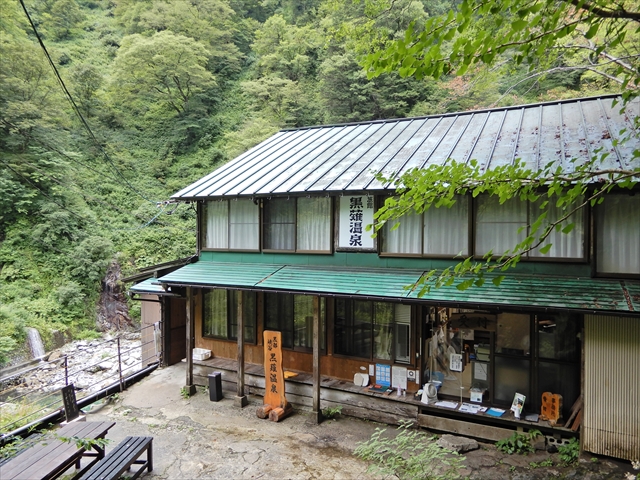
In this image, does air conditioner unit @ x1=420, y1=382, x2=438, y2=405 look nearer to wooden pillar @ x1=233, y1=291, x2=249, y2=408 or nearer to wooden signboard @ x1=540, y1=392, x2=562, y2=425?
wooden signboard @ x1=540, y1=392, x2=562, y2=425

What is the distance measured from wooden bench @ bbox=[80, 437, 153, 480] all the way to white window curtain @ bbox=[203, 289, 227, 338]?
4.85 metres

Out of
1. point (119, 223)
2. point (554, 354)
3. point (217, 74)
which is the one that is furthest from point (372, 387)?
point (217, 74)

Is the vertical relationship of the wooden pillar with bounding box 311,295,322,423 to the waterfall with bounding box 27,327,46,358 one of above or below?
above

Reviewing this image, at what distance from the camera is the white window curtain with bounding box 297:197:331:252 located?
990cm

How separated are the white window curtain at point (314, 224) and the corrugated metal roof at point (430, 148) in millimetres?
625

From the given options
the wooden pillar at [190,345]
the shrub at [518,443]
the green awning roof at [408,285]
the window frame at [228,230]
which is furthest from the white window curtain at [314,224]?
the shrub at [518,443]

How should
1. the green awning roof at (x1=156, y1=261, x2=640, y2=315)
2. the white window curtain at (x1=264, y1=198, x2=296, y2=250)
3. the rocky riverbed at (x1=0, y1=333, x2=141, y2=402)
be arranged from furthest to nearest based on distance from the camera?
1. the rocky riverbed at (x1=0, y1=333, x2=141, y2=402)
2. the white window curtain at (x1=264, y1=198, x2=296, y2=250)
3. the green awning roof at (x1=156, y1=261, x2=640, y2=315)

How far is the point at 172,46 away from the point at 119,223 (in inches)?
519

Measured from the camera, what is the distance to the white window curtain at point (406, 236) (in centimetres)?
887

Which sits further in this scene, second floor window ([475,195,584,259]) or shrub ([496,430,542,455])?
second floor window ([475,195,584,259])

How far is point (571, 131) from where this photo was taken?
8.95 meters

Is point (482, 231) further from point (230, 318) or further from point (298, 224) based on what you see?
point (230, 318)

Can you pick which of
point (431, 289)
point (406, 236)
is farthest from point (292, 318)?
point (431, 289)

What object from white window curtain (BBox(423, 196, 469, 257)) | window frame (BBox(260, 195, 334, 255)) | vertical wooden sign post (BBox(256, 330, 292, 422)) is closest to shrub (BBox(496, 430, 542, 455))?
white window curtain (BBox(423, 196, 469, 257))
